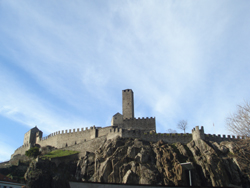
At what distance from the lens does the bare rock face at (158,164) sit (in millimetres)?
46438

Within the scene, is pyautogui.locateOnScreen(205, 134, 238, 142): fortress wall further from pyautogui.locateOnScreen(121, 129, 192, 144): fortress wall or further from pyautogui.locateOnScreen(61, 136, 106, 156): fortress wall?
pyautogui.locateOnScreen(61, 136, 106, 156): fortress wall

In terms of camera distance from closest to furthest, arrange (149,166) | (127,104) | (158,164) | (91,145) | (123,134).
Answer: (149,166)
(158,164)
(123,134)
(91,145)
(127,104)

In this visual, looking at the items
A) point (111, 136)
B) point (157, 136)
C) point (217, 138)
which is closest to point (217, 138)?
point (217, 138)

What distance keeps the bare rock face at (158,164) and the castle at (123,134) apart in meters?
2.47

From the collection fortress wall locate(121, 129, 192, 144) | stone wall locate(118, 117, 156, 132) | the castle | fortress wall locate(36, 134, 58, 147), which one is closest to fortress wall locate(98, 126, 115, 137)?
the castle

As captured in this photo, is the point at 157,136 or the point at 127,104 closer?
the point at 157,136

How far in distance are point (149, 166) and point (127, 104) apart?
89.1 ft

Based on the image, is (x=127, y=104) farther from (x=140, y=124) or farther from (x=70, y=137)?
(x=70, y=137)

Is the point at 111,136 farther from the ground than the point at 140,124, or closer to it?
closer to it

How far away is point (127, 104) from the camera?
7300cm

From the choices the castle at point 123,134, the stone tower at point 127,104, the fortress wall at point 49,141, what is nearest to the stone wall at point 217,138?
the castle at point 123,134

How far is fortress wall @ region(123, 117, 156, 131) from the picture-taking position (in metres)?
66.2

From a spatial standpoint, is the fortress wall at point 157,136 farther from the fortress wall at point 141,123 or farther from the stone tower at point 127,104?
the stone tower at point 127,104

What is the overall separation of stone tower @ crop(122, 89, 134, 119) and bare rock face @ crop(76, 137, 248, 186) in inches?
590
